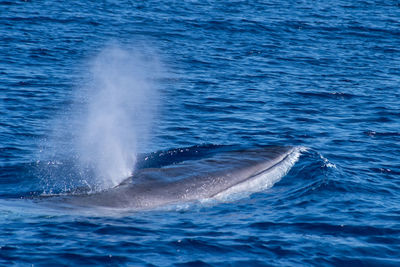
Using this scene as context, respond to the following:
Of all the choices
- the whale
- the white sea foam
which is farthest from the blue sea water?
the whale

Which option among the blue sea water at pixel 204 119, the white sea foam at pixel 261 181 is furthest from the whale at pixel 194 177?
the blue sea water at pixel 204 119

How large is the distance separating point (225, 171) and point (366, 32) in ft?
97.7

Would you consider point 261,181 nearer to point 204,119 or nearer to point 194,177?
point 194,177

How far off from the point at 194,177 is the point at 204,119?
9257 mm

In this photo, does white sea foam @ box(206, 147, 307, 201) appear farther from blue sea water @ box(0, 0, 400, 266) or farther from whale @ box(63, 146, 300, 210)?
blue sea water @ box(0, 0, 400, 266)

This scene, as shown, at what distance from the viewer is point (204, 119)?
96.1 feet

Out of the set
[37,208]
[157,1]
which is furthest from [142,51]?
[37,208]

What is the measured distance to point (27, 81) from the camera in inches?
1286

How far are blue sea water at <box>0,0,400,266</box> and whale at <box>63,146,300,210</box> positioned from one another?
0.40m

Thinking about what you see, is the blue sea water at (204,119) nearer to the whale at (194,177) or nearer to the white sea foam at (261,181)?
the white sea foam at (261,181)

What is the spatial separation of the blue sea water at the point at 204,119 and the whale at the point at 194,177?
398 mm

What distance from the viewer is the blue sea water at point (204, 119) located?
16422 mm

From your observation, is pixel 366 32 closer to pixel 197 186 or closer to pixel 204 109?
pixel 204 109

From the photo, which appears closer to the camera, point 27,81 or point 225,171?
point 225,171
